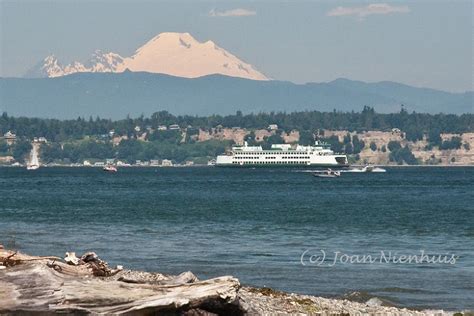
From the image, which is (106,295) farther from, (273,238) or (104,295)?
(273,238)

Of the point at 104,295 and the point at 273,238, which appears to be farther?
the point at 273,238

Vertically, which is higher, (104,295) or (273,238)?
(104,295)

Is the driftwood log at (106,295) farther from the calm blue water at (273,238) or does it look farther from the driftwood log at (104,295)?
the calm blue water at (273,238)

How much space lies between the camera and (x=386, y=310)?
24031 mm

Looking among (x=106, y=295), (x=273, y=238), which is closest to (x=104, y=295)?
(x=106, y=295)

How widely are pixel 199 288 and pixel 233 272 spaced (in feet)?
59.0

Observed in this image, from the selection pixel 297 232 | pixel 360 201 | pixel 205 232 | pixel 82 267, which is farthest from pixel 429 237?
pixel 360 201

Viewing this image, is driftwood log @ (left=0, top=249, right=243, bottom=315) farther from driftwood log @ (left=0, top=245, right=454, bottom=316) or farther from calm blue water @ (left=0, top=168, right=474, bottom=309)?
calm blue water @ (left=0, top=168, right=474, bottom=309)

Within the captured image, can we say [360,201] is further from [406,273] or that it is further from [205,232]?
[406,273]

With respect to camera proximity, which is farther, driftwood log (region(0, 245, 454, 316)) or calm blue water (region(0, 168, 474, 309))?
calm blue water (region(0, 168, 474, 309))

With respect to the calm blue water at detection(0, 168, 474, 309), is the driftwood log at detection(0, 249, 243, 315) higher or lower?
higher

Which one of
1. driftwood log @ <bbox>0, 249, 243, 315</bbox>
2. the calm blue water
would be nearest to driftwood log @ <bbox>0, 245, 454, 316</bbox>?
driftwood log @ <bbox>0, 249, 243, 315</bbox>

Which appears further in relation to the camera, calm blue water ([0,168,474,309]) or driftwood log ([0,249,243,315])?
calm blue water ([0,168,474,309])

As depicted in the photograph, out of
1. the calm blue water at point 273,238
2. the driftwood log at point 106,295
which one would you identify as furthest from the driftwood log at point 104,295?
the calm blue water at point 273,238
